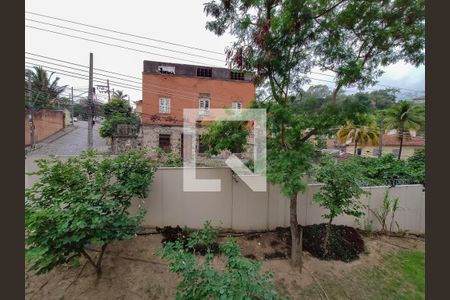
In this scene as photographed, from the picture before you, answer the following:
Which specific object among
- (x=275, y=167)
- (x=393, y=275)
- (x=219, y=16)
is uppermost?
(x=219, y=16)

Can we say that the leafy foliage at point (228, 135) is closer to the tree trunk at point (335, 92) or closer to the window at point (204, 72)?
the tree trunk at point (335, 92)

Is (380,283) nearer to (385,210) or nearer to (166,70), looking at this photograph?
(385,210)

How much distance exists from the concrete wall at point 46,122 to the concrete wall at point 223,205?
14.2 meters

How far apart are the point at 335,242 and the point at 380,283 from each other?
0.83 metres

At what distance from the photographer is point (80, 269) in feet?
9.44

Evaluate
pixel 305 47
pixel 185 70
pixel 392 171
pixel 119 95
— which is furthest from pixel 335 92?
pixel 119 95

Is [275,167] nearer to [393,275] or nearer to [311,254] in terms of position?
[311,254]

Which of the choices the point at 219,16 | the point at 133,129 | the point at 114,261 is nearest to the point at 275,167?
the point at 219,16

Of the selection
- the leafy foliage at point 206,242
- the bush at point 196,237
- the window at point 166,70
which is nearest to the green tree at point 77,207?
the bush at point 196,237

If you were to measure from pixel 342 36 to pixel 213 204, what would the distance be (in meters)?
3.53

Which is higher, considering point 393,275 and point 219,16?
point 219,16

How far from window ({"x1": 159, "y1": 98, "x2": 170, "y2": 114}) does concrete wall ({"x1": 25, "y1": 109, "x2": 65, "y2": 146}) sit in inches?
332

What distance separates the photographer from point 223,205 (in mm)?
4094

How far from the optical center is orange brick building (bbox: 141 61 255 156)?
43.0 ft
